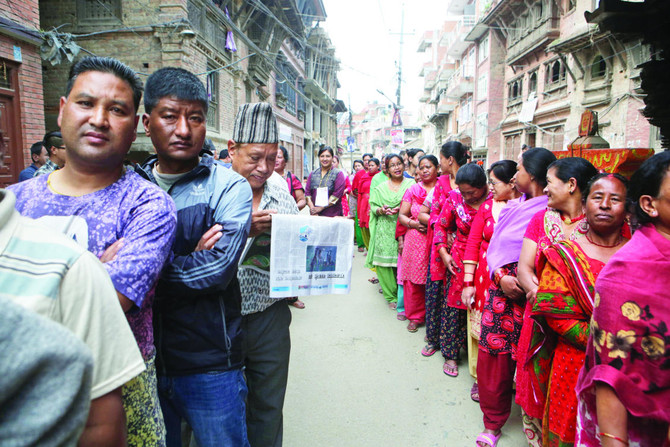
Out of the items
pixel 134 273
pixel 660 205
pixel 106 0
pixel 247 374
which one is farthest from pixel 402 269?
pixel 106 0

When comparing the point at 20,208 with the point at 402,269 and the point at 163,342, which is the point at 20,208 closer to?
the point at 163,342

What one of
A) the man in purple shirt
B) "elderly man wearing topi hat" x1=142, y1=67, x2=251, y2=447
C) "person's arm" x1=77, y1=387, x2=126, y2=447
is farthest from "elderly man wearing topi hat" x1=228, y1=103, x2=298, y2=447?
"person's arm" x1=77, y1=387, x2=126, y2=447

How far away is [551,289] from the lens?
1884 mm

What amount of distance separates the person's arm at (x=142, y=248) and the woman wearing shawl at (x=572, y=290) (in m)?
1.63

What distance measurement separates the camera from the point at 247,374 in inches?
80.3

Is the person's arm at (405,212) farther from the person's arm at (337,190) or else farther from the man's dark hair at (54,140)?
the man's dark hair at (54,140)

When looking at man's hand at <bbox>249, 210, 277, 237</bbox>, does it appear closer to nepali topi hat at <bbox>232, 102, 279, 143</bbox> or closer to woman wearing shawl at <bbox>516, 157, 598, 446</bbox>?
nepali topi hat at <bbox>232, 102, 279, 143</bbox>

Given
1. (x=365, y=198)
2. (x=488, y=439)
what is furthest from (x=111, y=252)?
(x=365, y=198)

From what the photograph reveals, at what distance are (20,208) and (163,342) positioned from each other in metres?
0.63

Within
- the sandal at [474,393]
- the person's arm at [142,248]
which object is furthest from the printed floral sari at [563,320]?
the person's arm at [142,248]

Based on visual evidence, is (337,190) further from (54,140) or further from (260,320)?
(260,320)

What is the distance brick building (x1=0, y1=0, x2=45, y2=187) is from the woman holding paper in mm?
4262

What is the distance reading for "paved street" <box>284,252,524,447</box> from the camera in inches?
110

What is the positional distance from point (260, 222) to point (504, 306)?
5.66 ft
